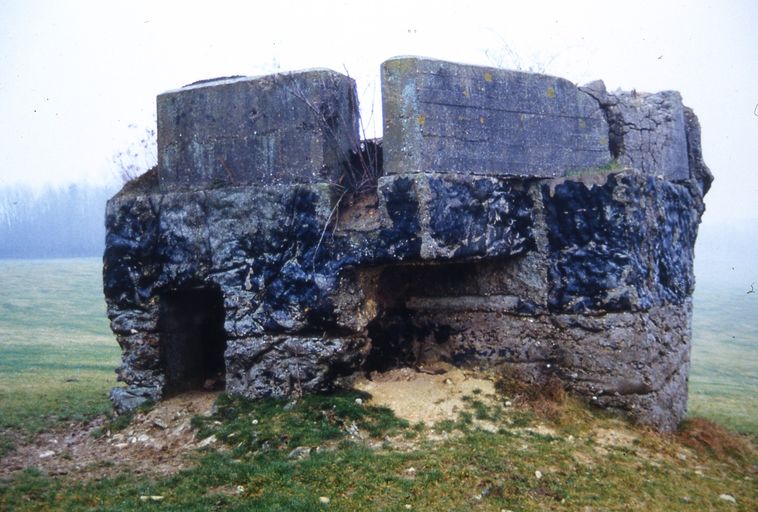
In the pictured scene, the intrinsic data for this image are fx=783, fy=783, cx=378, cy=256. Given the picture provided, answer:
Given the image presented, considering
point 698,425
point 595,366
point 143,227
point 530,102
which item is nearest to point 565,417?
point 595,366

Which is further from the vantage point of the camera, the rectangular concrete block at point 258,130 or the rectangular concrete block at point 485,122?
the rectangular concrete block at point 258,130

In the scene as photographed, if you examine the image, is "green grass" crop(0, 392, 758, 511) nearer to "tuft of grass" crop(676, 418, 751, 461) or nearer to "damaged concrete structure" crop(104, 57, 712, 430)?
"tuft of grass" crop(676, 418, 751, 461)

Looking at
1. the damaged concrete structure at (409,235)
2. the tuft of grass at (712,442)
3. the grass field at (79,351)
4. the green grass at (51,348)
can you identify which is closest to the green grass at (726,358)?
the grass field at (79,351)

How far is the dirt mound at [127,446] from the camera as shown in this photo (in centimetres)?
623

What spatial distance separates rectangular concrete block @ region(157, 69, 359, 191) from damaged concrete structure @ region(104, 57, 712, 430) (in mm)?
15

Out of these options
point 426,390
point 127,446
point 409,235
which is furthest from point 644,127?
point 127,446

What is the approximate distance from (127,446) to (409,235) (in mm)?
3097

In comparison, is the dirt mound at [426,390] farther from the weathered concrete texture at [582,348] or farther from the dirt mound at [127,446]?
the dirt mound at [127,446]

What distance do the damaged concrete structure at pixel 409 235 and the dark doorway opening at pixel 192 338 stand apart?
58 millimetres

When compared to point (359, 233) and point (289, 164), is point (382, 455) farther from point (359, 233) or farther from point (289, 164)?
point (289, 164)

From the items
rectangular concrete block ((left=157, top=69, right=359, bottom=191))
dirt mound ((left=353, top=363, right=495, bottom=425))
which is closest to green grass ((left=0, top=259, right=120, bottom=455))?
rectangular concrete block ((left=157, top=69, right=359, bottom=191))

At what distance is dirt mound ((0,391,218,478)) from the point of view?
6.23 metres

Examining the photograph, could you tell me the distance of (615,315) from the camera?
705cm

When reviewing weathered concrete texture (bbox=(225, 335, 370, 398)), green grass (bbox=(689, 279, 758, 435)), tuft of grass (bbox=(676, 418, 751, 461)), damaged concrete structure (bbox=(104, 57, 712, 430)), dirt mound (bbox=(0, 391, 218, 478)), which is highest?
damaged concrete structure (bbox=(104, 57, 712, 430))
